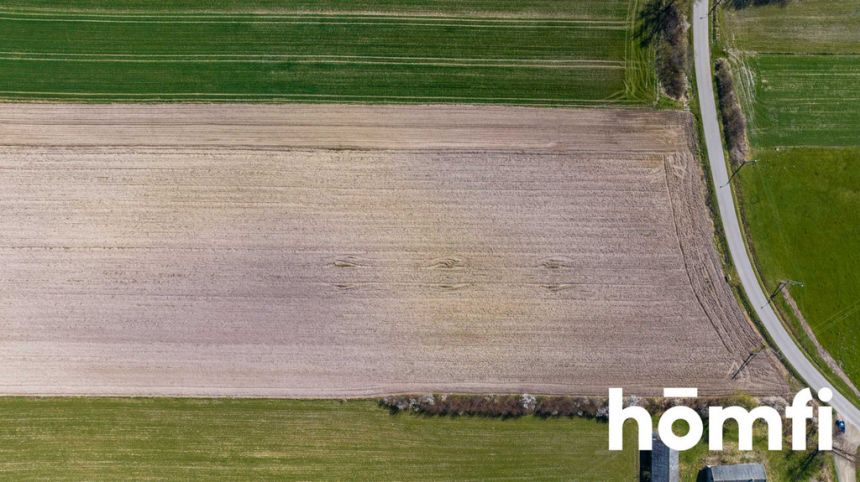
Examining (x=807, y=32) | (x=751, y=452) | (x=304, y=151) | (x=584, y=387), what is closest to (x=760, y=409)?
(x=751, y=452)

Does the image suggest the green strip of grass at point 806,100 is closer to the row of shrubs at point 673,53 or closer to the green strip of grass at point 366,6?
the row of shrubs at point 673,53

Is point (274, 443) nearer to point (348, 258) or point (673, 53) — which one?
point (348, 258)

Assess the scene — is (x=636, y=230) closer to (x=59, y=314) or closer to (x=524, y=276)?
(x=524, y=276)

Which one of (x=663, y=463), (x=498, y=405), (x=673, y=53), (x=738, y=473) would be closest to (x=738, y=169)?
(x=673, y=53)

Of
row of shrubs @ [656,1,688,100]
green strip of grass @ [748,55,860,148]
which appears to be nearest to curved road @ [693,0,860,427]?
row of shrubs @ [656,1,688,100]

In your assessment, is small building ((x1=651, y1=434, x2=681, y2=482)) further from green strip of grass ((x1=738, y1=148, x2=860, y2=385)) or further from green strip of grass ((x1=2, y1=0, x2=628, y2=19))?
green strip of grass ((x1=2, y1=0, x2=628, y2=19))
